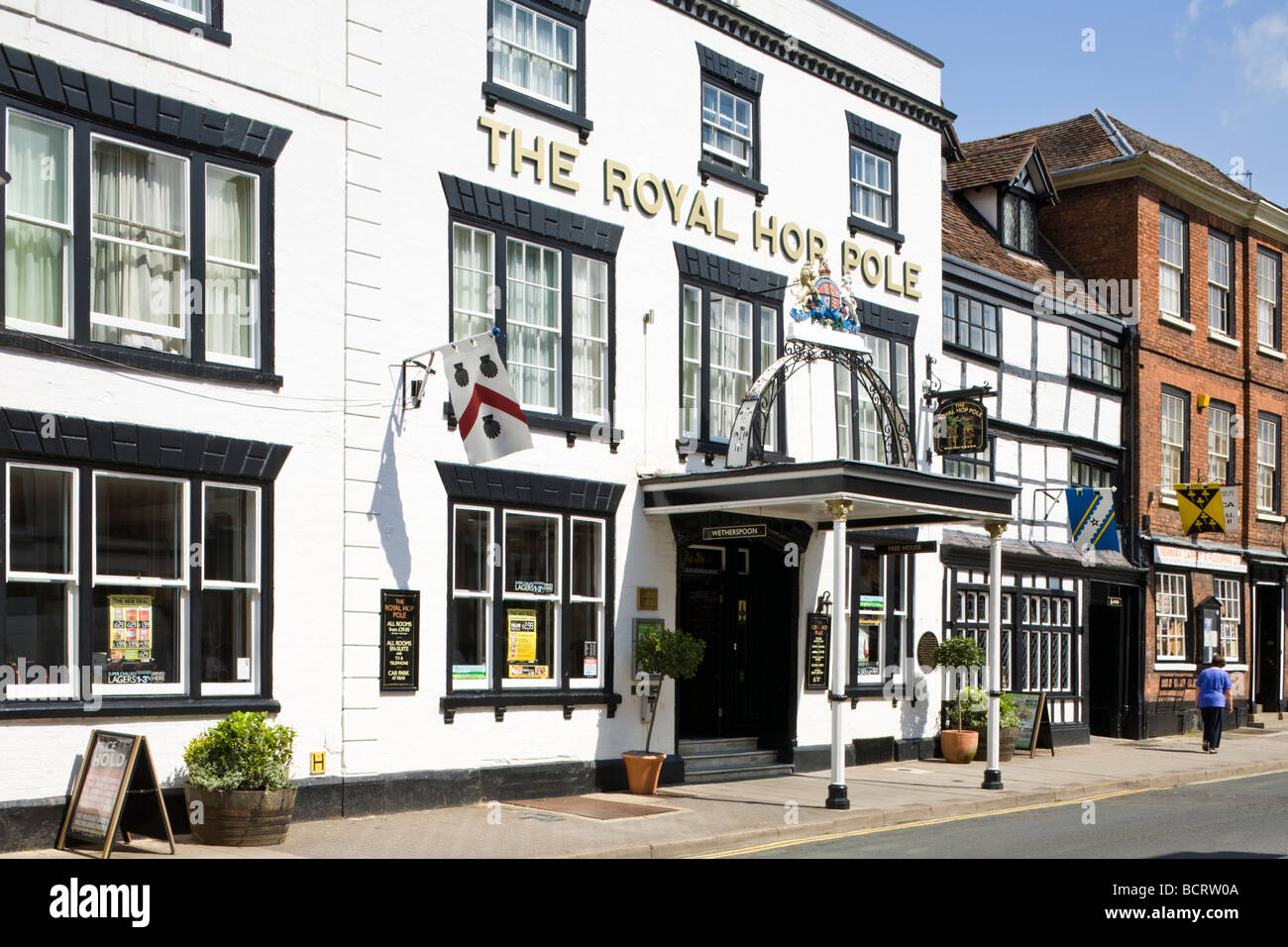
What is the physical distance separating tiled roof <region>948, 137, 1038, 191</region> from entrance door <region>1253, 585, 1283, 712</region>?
1157 cm

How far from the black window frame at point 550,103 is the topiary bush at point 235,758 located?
7559mm

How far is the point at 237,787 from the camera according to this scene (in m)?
12.3

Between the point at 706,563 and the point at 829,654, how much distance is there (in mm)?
2513

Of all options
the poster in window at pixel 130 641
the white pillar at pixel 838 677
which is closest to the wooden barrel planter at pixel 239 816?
the poster in window at pixel 130 641

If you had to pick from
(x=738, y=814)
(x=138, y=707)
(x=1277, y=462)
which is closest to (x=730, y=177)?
(x=738, y=814)

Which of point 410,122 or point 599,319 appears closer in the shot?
point 410,122

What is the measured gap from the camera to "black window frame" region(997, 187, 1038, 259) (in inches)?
1080

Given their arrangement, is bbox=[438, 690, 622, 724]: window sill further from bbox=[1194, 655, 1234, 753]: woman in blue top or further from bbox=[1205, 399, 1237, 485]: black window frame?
bbox=[1205, 399, 1237, 485]: black window frame

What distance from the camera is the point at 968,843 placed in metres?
13.5
